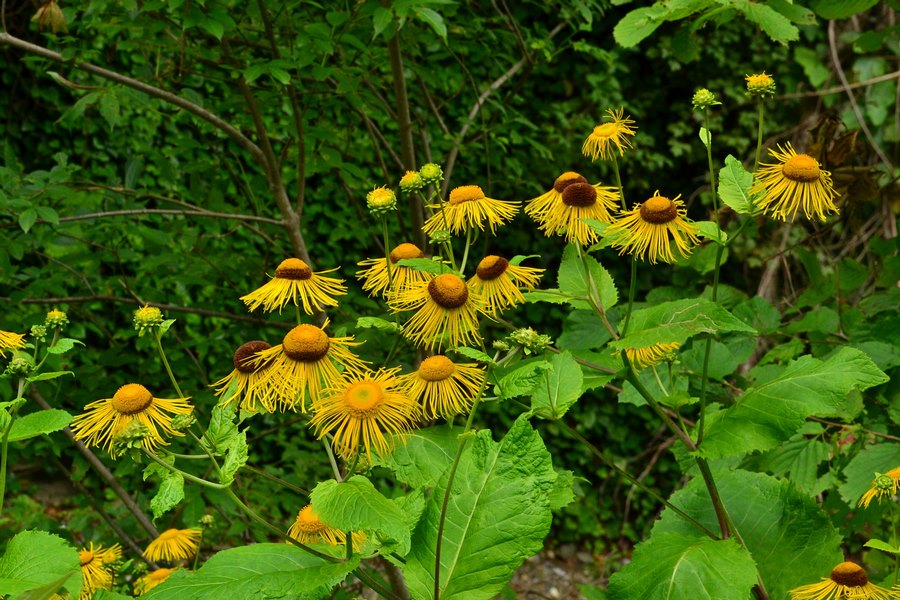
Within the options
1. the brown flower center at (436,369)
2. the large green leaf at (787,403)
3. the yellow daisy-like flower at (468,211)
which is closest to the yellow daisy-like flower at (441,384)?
the brown flower center at (436,369)

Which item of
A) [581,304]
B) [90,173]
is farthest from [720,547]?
[90,173]

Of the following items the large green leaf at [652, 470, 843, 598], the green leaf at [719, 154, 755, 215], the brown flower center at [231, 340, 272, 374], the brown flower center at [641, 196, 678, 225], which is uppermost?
the green leaf at [719, 154, 755, 215]

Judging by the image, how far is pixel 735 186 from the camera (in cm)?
121

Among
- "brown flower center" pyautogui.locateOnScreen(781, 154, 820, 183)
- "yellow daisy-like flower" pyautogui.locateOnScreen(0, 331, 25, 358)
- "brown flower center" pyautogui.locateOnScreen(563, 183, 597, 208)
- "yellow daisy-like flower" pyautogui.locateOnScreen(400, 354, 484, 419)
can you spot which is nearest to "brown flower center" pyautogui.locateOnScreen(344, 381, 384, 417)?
"yellow daisy-like flower" pyautogui.locateOnScreen(400, 354, 484, 419)

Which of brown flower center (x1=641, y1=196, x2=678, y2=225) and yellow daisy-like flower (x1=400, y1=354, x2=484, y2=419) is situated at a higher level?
brown flower center (x1=641, y1=196, x2=678, y2=225)

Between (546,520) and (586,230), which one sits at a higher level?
(586,230)

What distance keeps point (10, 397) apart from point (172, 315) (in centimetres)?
103

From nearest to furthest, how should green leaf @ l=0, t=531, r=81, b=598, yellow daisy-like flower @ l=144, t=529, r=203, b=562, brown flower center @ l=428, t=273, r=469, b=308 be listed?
green leaf @ l=0, t=531, r=81, b=598, brown flower center @ l=428, t=273, r=469, b=308, yellow daisy-like flower @ l=144, t=529, r=203, b=562

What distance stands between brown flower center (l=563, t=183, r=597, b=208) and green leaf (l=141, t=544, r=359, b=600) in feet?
1.96

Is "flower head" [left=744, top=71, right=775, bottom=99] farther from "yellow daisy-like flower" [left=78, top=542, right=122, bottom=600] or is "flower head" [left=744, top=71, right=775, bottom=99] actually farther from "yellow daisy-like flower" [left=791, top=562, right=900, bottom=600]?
"yellow daisy-like flower" [left=78, top=542, right=122, bottom=600]

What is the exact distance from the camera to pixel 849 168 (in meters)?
2.30

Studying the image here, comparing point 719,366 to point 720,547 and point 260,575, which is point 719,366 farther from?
point 260,575

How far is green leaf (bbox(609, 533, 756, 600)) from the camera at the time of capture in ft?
3.21

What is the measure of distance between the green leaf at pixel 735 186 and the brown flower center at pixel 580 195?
184mm
